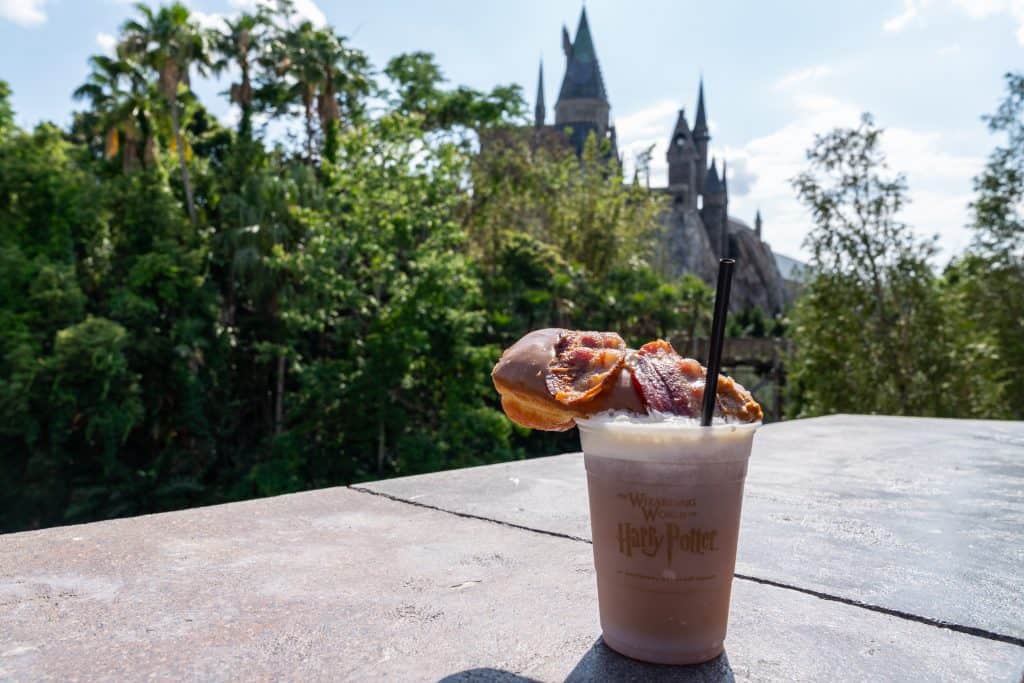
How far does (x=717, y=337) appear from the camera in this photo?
1053 millimetres

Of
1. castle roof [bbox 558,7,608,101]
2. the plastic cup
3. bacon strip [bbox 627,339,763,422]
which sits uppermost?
castle roof [bbox 558,7,608,101]

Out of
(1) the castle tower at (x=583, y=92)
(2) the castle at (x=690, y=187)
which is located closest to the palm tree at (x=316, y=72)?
(2) the castle at (x=690, y=187)

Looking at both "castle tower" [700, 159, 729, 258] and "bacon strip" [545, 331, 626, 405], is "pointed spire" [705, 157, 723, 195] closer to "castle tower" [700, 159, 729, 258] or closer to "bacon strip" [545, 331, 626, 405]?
"castle tower" [700, 159, 729, 258]

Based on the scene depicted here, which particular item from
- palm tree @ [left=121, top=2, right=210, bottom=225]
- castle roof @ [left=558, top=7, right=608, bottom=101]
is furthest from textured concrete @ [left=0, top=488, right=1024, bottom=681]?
castle roof @ [left=558, top=7, right=608, bottom=101]

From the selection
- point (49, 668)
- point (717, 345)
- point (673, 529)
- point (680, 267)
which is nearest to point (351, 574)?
point (49, 668)

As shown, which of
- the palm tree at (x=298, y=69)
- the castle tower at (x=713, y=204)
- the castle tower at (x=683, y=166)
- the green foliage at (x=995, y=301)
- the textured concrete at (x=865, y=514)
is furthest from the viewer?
the castle tower at (x=713, y=204)

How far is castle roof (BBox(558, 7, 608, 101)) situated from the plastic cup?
62457 mm

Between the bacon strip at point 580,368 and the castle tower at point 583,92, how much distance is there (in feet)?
200

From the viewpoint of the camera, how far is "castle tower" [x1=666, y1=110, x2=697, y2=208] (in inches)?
2534

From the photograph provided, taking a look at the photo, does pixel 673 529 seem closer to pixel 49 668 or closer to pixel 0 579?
pixel 49 668

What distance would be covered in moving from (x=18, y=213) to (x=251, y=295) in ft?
17.0

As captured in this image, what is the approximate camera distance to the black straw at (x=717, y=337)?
41.0 inches

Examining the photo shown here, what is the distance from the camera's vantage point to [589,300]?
1881cm

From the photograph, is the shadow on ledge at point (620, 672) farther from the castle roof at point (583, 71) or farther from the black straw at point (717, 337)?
the castle roof at point (583, 71)
